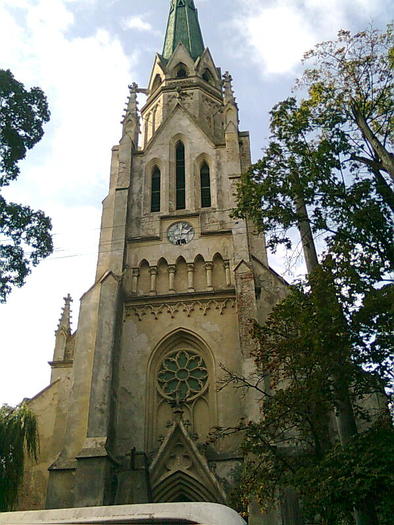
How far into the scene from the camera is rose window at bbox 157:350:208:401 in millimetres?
17219

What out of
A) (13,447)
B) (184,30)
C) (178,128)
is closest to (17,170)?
(13,447)

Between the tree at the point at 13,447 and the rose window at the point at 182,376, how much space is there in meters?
5.01

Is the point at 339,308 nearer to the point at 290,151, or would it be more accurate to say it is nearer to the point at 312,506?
the point at 312,506

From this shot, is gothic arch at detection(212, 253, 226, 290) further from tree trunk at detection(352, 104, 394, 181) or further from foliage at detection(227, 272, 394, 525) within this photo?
tree trunk at detection(352, 104, 394, 181)

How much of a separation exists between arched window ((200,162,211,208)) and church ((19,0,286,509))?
0.09 metres

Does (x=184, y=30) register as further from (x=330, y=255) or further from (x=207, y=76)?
(x=330, y=255)

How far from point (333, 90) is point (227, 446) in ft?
34.5

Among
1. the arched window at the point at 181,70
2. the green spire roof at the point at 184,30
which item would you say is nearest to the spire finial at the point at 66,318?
the arched window at the point at 181,70

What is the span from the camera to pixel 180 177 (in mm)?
23062

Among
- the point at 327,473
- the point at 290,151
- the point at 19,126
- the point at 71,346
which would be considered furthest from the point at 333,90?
the point at 71,346

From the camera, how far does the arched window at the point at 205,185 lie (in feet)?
71.8

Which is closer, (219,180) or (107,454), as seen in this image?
(107,454)

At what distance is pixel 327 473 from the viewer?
7996mm

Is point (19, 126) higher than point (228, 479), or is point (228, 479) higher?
point (19, 126)
